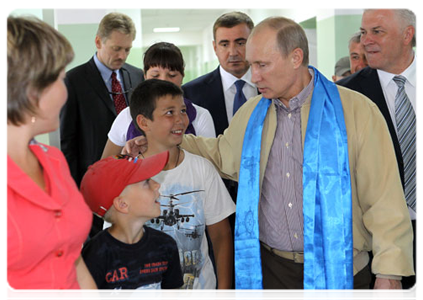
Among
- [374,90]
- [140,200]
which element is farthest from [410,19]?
[140,200]

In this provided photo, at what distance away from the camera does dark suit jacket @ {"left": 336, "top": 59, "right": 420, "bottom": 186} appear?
8.04ft

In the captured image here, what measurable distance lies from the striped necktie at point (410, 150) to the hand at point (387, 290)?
0.70 meters

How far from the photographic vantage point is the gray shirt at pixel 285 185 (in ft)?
6.76

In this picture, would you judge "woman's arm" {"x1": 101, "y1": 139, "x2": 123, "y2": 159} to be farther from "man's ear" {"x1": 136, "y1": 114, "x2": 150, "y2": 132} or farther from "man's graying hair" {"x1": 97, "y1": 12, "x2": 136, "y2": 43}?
"man's graying hair" {"x1": 97, "y1": 12, "x2": 136, "y2": 43}

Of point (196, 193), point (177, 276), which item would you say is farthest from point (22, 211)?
point (196, 193)

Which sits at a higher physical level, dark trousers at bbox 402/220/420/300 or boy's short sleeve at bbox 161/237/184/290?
boy's short sleeve at bbox 161/237/184/290

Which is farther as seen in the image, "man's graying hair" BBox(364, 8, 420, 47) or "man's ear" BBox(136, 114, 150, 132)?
"man's graying hair" BBox(364, 8, 420, 47)

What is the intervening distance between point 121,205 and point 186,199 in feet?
1.37

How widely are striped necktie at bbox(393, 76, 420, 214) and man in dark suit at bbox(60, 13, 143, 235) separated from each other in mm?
1927

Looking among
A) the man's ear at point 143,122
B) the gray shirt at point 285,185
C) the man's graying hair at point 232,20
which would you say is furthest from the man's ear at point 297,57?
the man's graying hair at point 232,20

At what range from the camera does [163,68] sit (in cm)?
287

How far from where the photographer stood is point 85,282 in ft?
4.59

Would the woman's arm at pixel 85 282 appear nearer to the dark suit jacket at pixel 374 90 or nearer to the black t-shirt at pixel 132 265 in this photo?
the black t-shirt at pixel 132 265

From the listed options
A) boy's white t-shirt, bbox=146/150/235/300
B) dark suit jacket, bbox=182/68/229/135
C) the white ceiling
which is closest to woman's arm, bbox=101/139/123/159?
boy's white t-shirt, bbox=146/150/235/300
